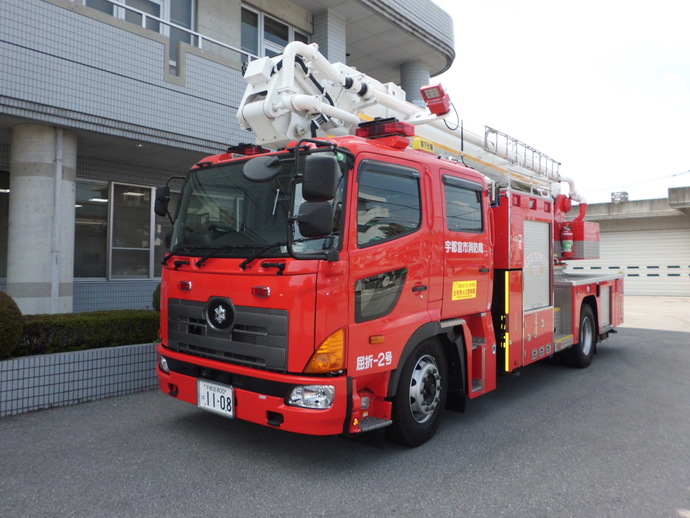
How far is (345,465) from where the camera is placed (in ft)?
12.3

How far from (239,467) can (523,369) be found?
4930 mm

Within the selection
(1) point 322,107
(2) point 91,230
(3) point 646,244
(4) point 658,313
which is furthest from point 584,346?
(3) point 646,244

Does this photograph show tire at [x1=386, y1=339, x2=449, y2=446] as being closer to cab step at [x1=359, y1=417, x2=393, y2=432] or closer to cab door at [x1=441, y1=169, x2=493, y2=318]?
cab step at [x1=359, y1=417, x2=393, y2=432]

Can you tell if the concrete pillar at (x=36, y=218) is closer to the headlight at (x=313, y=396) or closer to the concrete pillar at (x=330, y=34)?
the headlight at (x=313, y=396)

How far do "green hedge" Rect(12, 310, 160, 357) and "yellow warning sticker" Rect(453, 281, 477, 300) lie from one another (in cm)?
364

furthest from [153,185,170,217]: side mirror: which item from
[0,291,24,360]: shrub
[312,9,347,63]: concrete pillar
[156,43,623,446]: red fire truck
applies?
A: [312,9,347,63]: concrete pillar

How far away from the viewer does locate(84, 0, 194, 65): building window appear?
305 inches

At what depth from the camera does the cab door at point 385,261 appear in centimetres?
356

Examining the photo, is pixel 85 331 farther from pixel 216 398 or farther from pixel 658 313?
pixel 658 313

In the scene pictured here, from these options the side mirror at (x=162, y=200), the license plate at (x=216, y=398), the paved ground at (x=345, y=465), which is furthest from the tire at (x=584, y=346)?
the side mirror at (x=162, y=200)

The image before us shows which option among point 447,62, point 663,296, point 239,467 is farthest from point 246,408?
point 663,296

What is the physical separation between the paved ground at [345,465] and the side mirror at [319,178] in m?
1.94

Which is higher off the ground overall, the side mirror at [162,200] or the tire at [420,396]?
→ the side mirror at [162,200]

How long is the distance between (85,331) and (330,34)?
25.8 feet
